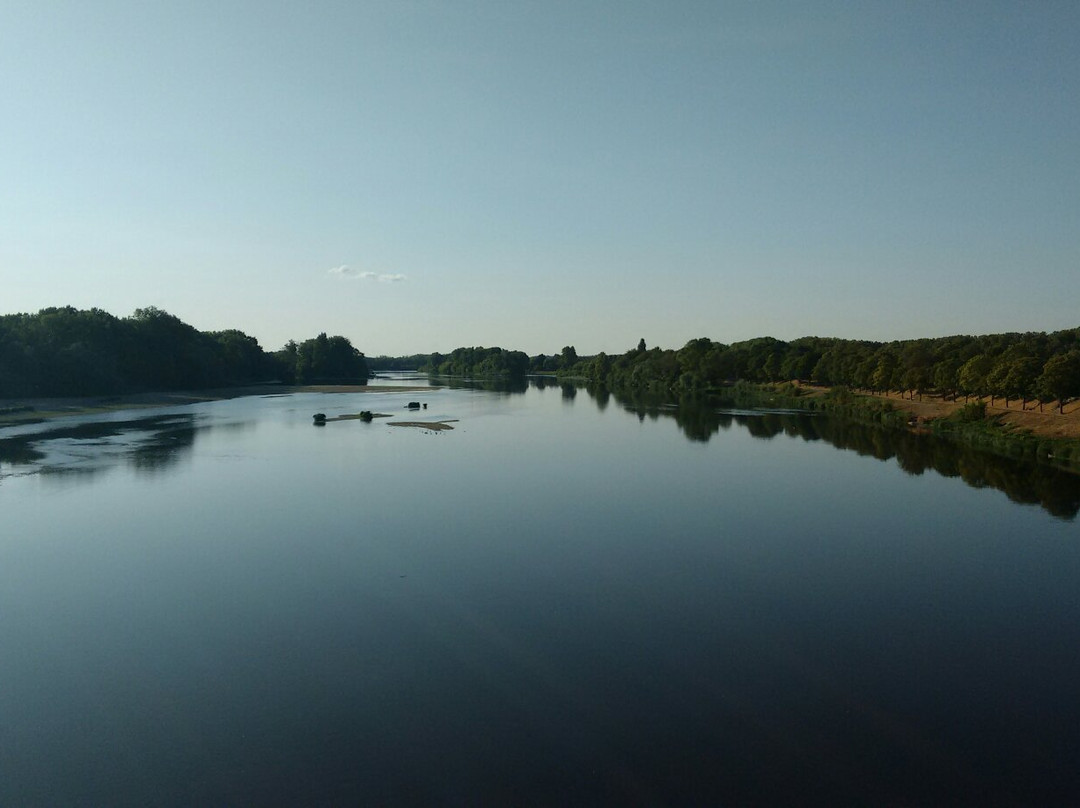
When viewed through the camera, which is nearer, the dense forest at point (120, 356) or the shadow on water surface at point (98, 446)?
the shadow on water surface at point (98, 446)

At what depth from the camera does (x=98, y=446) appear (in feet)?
165

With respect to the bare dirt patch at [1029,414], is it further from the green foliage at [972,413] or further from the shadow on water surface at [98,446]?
the shadow on water surface at [98,446]

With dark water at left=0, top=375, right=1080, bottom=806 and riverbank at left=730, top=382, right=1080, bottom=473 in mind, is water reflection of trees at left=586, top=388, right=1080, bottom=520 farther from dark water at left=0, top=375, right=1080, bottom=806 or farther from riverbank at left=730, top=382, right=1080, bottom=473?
riverbank at left=730, top=382, right=1080, bottom=473

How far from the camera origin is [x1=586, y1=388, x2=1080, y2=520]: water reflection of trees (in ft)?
124

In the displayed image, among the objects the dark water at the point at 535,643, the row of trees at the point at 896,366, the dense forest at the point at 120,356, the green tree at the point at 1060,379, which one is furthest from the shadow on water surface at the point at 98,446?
the row of trees at the point at 896,366

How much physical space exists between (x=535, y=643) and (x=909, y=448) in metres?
47.8

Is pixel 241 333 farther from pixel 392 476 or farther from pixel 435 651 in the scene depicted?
pixel 435 651

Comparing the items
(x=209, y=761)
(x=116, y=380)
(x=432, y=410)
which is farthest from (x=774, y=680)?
(x=116, y=380)

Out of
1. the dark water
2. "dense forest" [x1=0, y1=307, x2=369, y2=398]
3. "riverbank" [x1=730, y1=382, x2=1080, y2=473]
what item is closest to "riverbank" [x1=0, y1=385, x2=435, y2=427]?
"dense forest" [x1=0, y1=307, x2=369, y2=398]

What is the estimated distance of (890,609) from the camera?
1972 cm

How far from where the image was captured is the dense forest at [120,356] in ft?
262

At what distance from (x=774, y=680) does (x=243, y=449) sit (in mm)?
45422

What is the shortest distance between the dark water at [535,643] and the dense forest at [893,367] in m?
23.5

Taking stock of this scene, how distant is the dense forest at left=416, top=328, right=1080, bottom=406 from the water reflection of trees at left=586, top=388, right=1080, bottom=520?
8.08m
